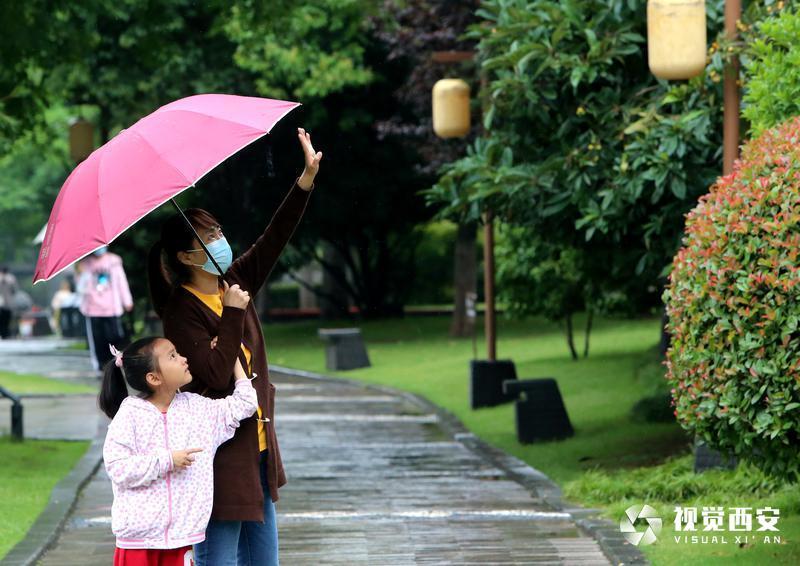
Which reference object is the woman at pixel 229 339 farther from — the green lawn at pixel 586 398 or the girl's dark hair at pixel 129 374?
the green lawn at pixel 586 398

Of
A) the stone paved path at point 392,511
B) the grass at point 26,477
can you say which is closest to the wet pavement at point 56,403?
the grass at point 26,477

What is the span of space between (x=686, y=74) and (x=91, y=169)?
17.6 ft

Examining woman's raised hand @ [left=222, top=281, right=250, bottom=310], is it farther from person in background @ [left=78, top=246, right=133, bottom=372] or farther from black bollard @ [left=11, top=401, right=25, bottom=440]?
person in background @ [left=78, top=246, right=133, bottom=372]

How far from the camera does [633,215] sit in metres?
10.8

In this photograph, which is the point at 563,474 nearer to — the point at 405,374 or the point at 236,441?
the point at 236,441

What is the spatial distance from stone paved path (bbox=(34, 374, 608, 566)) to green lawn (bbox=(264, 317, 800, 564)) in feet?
1.67

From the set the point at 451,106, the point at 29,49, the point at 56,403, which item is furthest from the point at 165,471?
the point at 56,403

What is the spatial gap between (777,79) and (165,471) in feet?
15.5

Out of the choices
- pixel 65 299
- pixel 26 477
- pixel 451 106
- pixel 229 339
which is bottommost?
pixel 65 299

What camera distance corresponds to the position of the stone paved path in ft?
27.1

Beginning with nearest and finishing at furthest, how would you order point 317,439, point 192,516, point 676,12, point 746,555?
point 192,516
point 746,555
point 676,12
point 317,439

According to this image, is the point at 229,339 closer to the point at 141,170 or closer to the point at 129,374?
the point at 129,374

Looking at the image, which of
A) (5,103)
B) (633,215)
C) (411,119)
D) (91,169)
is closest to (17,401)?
(5,103)

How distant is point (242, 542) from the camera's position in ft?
17.9
